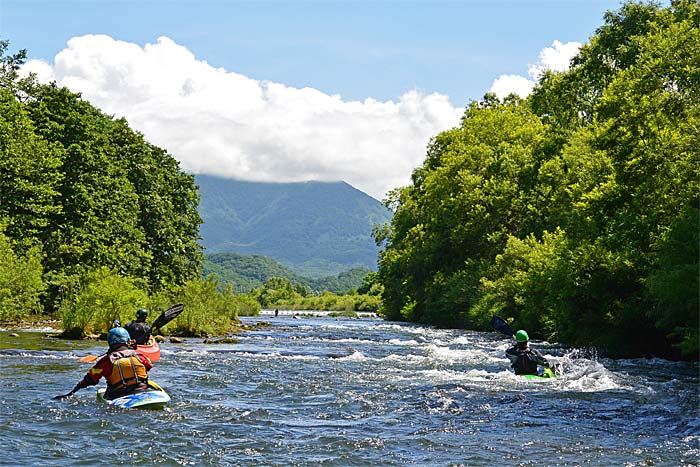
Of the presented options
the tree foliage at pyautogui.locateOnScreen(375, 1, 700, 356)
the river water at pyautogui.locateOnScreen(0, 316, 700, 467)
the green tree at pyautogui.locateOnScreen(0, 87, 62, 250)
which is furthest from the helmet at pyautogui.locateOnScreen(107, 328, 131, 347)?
the green tree at pyautogui.locateOnScreen(0, 87, 62, 250)

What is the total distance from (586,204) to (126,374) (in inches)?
816

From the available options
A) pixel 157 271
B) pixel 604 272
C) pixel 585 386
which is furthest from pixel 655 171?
pixel 157 271

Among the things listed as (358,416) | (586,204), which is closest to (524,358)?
(358,416)

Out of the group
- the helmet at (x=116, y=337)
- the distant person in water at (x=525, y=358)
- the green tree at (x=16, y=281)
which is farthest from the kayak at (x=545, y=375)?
the green tree at (x=16, y=281)

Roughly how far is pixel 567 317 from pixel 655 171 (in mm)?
6779

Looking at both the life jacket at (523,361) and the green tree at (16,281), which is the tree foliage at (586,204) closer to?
the life jacket at (523,361)

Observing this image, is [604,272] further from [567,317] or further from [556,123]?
[556,123]

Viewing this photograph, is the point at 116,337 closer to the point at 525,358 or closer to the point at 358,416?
the point at 358,416

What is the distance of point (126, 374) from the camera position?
1380cm

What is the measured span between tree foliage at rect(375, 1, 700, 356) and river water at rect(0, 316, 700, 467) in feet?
12.2

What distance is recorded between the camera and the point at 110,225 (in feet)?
139

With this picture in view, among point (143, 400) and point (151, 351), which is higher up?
point (151, 351)

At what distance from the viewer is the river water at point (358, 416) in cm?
1038

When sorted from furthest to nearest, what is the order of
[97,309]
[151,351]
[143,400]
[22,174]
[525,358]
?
[22,174] < [97,309] < [525,358] < [151,351] < [143,400]
